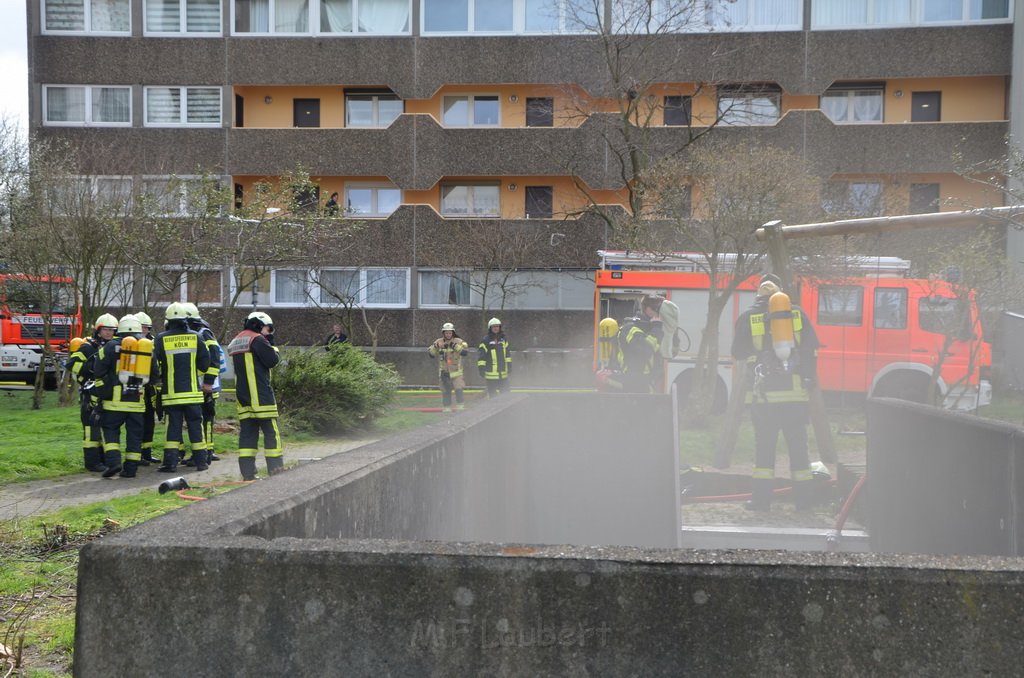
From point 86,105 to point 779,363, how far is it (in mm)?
28886

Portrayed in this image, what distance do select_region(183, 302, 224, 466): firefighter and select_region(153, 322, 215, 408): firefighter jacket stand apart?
0.82 ft

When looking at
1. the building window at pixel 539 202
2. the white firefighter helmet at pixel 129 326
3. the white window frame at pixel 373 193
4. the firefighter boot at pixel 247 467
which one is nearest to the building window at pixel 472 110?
the building window at pixel 539 202

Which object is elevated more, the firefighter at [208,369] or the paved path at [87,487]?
the firefighter at [208,369]

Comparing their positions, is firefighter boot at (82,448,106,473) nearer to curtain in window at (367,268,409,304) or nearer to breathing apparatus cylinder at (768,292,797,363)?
breathing apparatus cylinder at (768,292,797,363)

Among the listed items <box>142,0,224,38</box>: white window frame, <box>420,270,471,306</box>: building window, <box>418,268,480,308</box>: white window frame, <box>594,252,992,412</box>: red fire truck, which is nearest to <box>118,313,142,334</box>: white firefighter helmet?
<box>594,252,992,412</box>: red fire truck

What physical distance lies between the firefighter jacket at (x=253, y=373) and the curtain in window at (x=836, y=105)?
1005 inches

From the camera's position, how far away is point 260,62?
3250cm

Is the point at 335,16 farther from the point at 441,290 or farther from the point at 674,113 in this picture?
the point at 674,113

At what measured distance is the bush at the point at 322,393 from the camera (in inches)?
591

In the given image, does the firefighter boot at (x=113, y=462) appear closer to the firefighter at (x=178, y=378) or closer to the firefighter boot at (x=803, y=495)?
A: the firefighter at (x=178, y=378)

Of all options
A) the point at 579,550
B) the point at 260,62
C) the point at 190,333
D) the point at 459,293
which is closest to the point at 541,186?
the point at 459,293

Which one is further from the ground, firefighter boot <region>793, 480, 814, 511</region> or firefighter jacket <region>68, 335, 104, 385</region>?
firefighter jacket <region>68, 335, 104, 385</region>

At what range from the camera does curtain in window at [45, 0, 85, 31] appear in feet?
107

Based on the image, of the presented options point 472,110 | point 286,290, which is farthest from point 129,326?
point 472,110
